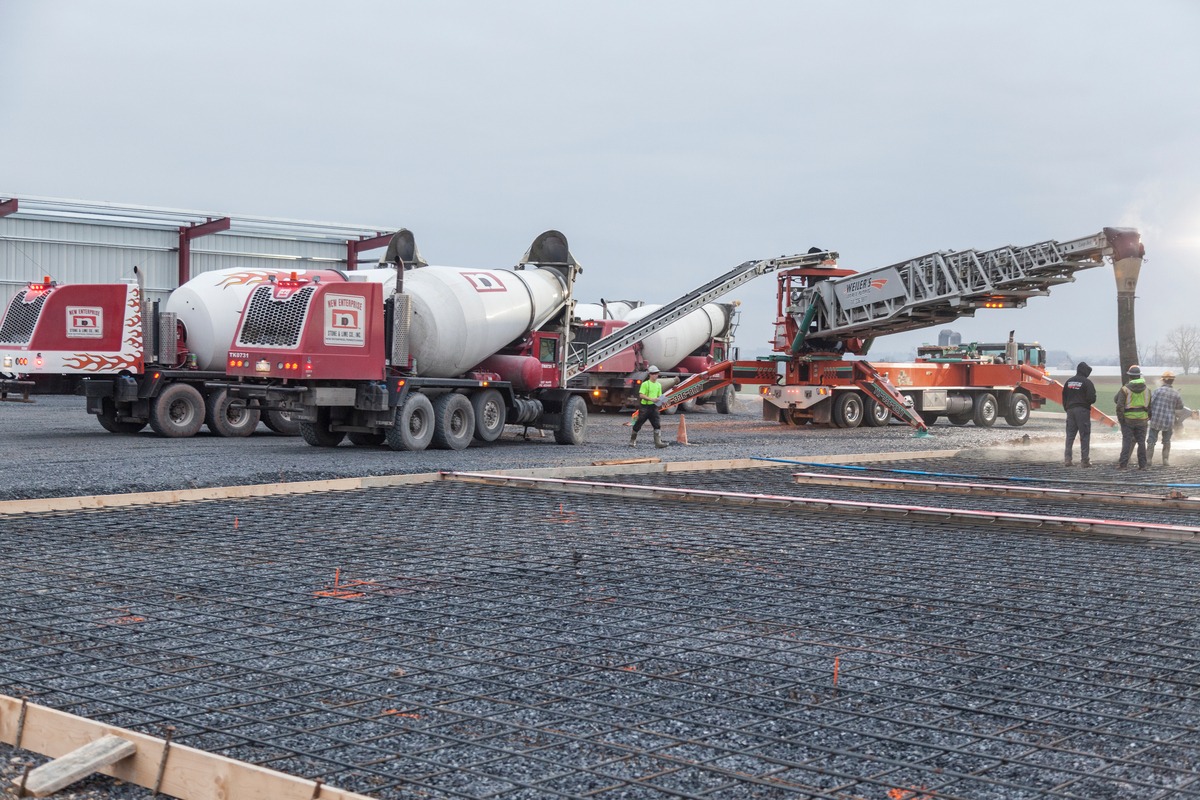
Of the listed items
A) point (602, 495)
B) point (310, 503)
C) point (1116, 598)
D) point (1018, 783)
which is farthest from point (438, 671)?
point (602, 495)

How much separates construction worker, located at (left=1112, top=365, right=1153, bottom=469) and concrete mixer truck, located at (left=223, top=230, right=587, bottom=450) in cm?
790

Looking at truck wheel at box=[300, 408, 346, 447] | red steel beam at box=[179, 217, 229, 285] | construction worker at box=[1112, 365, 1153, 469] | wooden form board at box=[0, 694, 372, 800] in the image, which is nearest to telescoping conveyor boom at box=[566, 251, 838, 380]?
truck wheel at box=[300, 408, 346, 447]

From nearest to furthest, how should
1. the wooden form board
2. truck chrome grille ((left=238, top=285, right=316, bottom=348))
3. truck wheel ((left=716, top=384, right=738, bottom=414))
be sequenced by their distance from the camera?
the wooden form board < truck chrome grille ((left=238, top=285, right=316, bottom=348)) < truck wheel ((left=716, top=384, right=738, bottom=414))

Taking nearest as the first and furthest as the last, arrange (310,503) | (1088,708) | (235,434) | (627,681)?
1. (1088,708)
2. (627,681)
3. (310,503)
4. (235,434)

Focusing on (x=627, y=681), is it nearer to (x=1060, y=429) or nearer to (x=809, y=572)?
(x=809, y=572)

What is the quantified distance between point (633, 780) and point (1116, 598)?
4252 millimetres

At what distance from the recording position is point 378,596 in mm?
6938

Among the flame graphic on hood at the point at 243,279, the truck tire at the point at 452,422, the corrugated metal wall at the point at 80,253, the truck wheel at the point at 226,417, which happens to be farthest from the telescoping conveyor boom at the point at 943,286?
the corrugated metal wall at the point at 80,253

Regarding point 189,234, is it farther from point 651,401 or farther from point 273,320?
point 651,401

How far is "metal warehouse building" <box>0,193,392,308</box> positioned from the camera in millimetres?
33094

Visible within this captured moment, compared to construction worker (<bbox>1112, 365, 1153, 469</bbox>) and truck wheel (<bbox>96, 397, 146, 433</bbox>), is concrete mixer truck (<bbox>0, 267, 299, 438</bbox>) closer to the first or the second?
truck wheel (<bbox>96, 397, 146, 433</bbox>)

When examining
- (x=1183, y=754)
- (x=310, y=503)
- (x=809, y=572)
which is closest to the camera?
(x=1183, y=754)

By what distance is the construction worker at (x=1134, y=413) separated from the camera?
650 inches

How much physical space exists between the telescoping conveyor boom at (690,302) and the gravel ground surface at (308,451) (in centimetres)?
161
